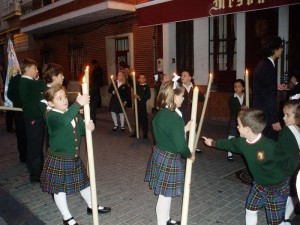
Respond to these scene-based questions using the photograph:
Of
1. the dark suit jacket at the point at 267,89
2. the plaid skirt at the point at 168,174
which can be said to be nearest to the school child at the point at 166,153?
the plaid skirt at the point at 168,174

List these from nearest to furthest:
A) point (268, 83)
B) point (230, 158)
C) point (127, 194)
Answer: point (268, 83)
point (127, 194)
point (230, 158)

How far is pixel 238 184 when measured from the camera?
496 centimetres

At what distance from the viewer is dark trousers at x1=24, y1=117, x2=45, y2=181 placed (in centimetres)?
507

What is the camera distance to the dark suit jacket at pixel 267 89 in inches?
173

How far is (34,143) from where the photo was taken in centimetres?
512

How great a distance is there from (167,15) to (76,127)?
5590mm

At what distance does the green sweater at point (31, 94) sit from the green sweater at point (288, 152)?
3.45 meters

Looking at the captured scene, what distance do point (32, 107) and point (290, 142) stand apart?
3.62 meters

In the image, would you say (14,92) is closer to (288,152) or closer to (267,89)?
(267,89)

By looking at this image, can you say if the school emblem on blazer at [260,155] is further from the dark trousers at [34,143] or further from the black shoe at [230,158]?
the dark trousers at [34,143]

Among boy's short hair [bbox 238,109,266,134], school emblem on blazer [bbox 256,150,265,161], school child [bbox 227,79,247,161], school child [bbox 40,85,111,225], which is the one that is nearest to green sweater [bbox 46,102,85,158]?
school child [bbox 40,85,111,225]

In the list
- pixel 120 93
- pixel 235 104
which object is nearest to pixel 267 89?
pixel 235 104

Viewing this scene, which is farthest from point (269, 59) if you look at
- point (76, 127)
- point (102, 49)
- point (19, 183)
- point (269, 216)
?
point (102, 49)

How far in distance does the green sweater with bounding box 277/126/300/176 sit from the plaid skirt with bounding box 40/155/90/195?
2111 mm
